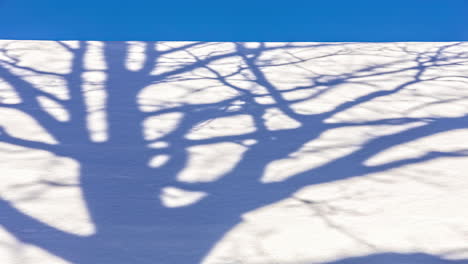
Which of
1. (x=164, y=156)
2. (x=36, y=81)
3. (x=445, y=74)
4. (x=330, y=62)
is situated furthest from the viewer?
(x=330, y=62)

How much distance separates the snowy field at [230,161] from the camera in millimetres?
1423

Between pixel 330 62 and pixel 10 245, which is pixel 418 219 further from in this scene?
pixel 330 62

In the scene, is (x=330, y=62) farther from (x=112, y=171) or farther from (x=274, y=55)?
(x=112, y=171)

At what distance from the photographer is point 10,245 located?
1.37 metres

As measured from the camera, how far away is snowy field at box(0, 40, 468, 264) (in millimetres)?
1423

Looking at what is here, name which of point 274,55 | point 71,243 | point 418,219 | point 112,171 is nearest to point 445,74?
point 274,55

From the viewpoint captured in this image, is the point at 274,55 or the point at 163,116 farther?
the point at 274,55

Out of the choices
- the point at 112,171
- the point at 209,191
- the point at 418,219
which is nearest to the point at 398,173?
the point at 418,219

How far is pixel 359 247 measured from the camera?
141 cm

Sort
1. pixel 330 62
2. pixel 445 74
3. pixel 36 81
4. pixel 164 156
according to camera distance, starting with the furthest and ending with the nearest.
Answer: pixel 330 62, pixel 445 74, pixel 36 81, pixel 164 156

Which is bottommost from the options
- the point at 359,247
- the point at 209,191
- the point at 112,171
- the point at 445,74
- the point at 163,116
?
the point at 359,247

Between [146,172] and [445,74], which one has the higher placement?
[445,74]

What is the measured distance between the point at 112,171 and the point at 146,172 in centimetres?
16

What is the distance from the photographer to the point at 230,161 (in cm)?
201
